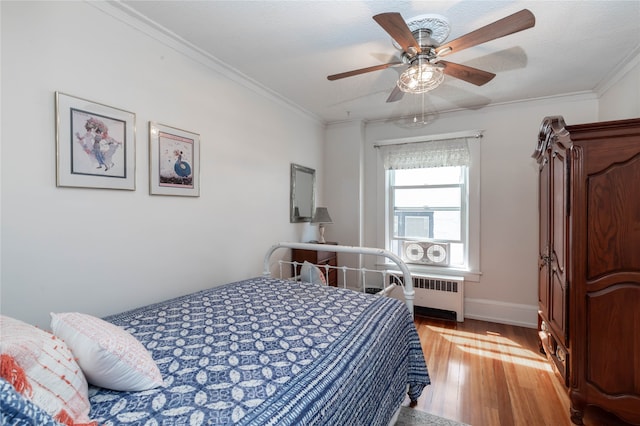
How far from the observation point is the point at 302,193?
370 cm

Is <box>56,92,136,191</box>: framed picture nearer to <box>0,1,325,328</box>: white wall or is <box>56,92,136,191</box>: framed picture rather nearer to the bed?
<box>0,1,325,328</box>: white wall

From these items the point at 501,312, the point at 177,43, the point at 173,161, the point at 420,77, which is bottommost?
the point at 501,312

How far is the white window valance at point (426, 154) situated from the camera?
11.7ft

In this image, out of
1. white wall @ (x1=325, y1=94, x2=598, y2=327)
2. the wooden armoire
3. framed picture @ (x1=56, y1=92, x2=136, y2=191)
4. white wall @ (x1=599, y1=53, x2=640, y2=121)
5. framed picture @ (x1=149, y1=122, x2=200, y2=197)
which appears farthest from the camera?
white wall @ (x1=325, y1=94, x2=598, y2=327)

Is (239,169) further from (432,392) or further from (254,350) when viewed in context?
(432,392)

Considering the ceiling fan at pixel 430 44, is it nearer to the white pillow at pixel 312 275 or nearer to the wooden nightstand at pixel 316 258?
the white pillow at pixel 312 275

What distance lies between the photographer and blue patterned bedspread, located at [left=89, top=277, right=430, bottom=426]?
89 cm

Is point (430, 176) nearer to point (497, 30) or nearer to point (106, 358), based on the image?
point (497, 30)

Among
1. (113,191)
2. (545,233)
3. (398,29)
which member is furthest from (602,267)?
(113,191)

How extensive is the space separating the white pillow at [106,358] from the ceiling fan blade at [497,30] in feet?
6.64

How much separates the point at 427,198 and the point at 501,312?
157 centimetres

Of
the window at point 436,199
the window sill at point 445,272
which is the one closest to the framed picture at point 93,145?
the window at point 436,199

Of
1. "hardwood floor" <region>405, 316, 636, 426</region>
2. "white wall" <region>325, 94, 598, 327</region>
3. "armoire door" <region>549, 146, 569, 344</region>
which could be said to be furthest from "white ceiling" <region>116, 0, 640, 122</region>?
"hardwood floor" <region>405, 316, 636, 426</region>

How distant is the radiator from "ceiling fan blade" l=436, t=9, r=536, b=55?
2495 mm
